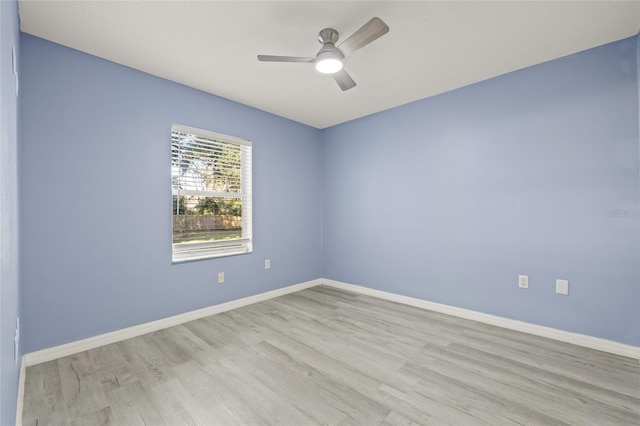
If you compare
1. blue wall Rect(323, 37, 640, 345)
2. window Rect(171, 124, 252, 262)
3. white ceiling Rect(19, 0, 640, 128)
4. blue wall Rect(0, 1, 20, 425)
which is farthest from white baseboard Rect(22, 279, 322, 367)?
white ceiling Rect(19, 0, 640, 128)

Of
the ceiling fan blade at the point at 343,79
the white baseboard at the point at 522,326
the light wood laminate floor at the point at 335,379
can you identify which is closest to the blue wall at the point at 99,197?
the light wood laminate floor at the point at 335,379

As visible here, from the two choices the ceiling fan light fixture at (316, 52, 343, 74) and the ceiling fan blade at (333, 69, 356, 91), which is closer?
the ceiling fan light fixture at (316, 52, 343, 74)

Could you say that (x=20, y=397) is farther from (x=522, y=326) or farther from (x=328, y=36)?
(x=522, y=326)

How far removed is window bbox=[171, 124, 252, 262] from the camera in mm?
3043

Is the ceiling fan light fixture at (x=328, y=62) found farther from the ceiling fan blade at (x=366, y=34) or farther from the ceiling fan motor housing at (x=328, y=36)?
the ceiling fan motor housing at (x=328, y=36)

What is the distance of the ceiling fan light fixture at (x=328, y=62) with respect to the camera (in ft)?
6.67

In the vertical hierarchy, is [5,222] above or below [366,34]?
below

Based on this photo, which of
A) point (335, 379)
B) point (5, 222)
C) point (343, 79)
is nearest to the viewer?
point (5, 222)

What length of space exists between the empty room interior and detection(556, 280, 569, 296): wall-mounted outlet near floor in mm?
29

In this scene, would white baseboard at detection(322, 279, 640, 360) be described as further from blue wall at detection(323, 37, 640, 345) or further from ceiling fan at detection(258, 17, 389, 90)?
ceiling fan at detection(258, 17, 389, 90)

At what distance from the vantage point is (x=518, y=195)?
109 inches

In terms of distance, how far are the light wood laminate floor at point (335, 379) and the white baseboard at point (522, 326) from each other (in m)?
0.10

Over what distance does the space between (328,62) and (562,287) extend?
280 cm

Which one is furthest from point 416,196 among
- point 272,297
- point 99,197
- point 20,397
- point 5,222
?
point 20,397
